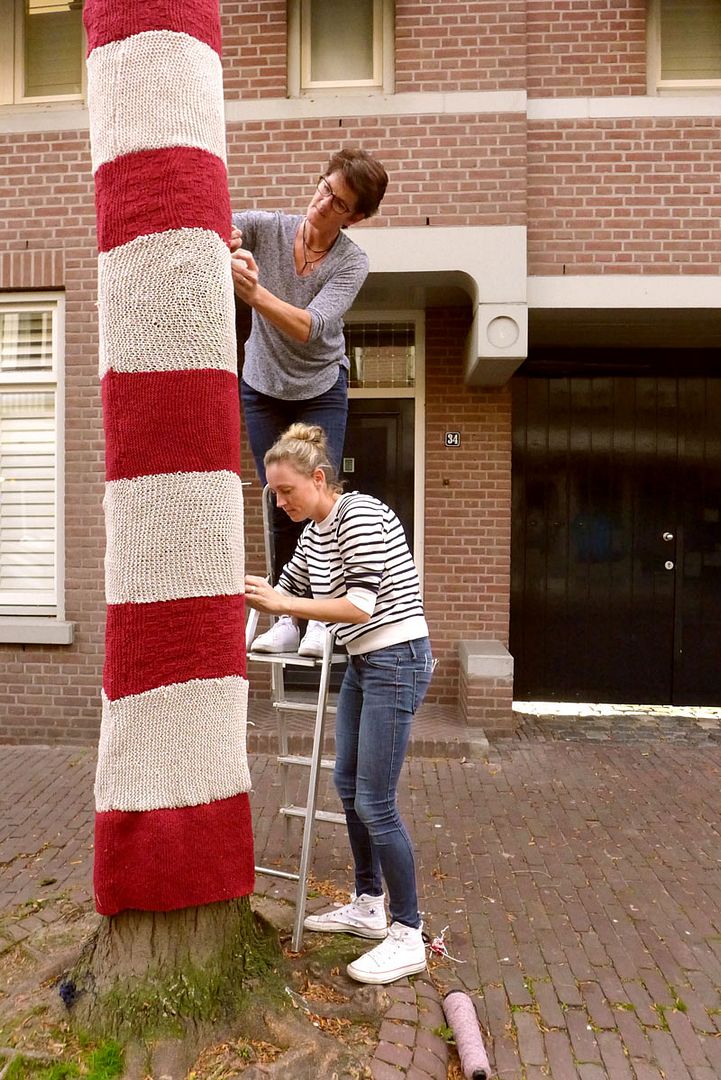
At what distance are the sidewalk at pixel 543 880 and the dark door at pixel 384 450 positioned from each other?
2.13m

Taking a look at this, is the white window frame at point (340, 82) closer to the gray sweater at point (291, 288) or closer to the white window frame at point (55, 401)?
the white window frame at point (55, 401)

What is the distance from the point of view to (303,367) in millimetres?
3105

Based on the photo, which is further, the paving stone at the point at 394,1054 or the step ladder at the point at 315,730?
the step ladder at the point at 315,730

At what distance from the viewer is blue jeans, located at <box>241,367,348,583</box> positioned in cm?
322

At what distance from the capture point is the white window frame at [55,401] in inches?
260

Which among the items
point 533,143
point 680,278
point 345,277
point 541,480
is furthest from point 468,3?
point 345,277

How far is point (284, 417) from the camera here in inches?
→ 128

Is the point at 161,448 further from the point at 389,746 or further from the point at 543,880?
the point at 543,880

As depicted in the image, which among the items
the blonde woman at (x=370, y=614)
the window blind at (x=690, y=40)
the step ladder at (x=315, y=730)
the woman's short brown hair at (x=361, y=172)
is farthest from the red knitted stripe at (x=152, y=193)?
the window blind at (x=690, y=40)

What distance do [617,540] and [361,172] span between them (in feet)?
18.3

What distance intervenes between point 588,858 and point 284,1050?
2.40m

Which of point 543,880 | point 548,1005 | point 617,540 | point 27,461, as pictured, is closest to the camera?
point 548,1005

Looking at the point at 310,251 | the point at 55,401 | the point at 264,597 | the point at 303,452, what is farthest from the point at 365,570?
the point at 55,401

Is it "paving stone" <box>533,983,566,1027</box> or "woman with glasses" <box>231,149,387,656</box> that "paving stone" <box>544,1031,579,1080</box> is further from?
"woman with glasses" <box>231,149,387,656</box>
